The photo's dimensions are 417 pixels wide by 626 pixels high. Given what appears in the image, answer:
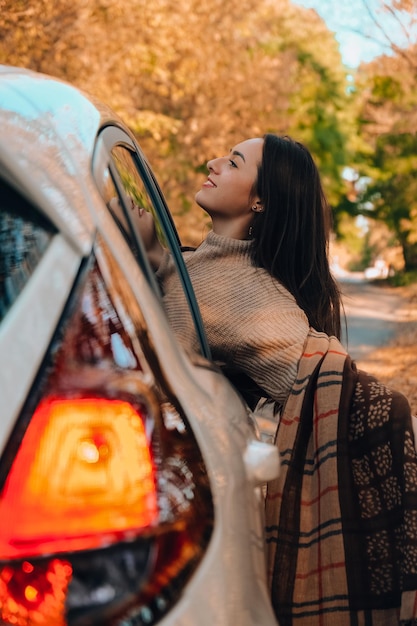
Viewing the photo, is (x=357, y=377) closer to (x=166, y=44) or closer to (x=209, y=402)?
(x=209, y=402)

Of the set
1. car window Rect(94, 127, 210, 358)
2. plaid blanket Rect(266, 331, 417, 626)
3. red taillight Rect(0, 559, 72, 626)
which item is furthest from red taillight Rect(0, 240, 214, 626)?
plaid blanket Rect(266, 331, 417, 626)

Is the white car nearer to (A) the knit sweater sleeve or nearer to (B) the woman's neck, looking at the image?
(A) the knit sweater sleeve

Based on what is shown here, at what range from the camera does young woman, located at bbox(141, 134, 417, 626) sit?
7.59ft

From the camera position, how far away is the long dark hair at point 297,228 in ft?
11.3

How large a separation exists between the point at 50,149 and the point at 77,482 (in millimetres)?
593

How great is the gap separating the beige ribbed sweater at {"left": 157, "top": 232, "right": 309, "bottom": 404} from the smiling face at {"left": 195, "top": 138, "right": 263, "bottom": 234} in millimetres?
215

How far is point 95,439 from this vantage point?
57.7 inches

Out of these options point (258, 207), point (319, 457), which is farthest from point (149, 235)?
point (258, 207)

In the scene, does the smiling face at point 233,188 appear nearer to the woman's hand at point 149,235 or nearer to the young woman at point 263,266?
the young woman at point 263,266

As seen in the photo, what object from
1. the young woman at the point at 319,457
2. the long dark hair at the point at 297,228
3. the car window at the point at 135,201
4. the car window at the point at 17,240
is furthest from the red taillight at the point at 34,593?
the long dark hair at the point at 297,228

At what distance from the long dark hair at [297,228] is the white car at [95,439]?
1680 mm

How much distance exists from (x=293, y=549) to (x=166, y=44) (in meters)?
13.9

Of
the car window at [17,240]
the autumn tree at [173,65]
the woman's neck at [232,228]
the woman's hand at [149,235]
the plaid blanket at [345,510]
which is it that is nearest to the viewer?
the car window at [17,240]

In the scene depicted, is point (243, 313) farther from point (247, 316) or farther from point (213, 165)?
point (213, 165)
